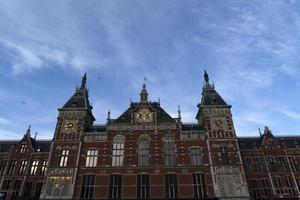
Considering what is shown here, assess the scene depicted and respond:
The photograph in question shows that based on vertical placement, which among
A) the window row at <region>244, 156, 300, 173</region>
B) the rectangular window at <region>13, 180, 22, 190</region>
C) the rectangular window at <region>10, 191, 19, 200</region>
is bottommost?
the rectangular window at <region>10, 191, 19, 200</region>

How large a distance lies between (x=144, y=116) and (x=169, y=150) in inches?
291

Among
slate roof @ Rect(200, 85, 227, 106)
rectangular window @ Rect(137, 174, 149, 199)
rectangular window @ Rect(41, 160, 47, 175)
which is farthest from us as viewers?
slate roof @ Rect(200, 85, 227, 106)

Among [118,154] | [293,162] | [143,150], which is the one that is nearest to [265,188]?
[293,162]

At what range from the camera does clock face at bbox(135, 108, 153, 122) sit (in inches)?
1834

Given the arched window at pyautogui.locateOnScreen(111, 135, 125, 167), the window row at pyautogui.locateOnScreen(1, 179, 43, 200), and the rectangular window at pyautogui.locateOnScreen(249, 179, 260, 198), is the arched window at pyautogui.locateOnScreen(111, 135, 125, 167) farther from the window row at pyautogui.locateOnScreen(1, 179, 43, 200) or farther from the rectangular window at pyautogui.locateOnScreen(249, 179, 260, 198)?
the rectangular window at pyautogui.locateOnScreen(249, 179, 260, 198)

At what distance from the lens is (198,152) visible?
43344 mm

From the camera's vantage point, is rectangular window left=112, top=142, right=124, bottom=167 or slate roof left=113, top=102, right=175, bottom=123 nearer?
rectangular window left=112, top=142, right=124, bottom=167

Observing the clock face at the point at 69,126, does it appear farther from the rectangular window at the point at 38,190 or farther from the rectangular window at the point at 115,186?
the rectangular window at the point at 38,190

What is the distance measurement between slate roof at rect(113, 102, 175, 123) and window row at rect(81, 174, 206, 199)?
981 centimetres

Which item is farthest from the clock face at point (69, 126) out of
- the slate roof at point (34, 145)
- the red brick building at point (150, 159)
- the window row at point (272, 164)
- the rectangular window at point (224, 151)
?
the window row at point (272, 164)

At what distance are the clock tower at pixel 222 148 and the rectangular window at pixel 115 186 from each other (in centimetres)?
1391

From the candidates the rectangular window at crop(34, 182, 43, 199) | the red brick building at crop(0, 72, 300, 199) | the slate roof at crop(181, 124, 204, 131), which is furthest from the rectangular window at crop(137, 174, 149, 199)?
the rectangular window at crop(34, 182, 43, 199)

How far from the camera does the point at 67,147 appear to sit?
4406 centimetres

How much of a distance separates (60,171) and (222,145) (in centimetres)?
2557
